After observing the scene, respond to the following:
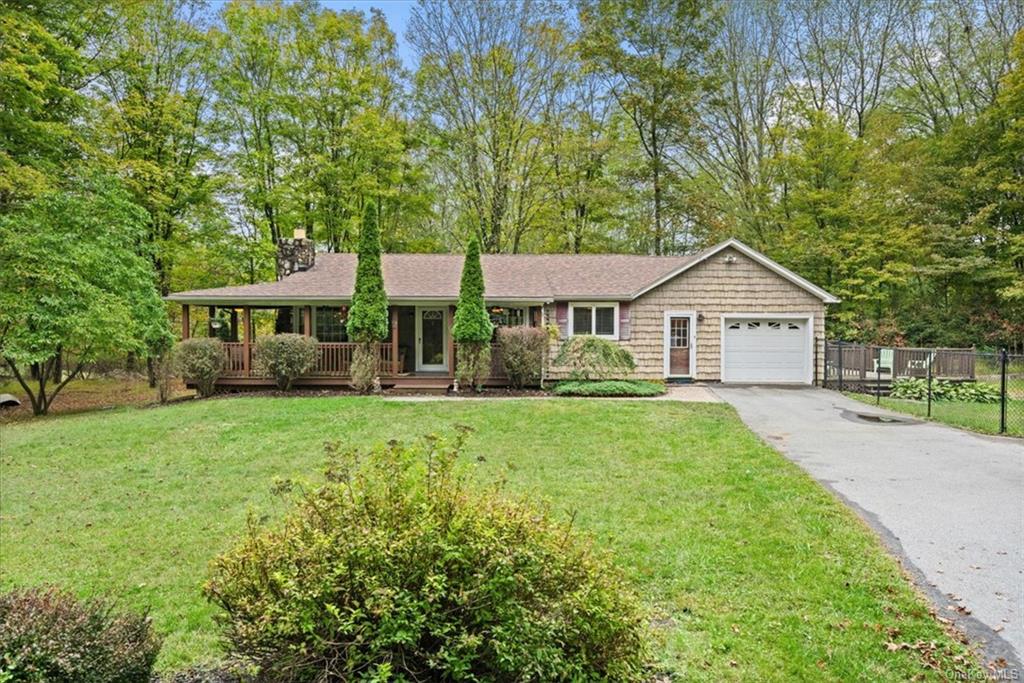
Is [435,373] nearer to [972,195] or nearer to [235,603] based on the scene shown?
[235,603]

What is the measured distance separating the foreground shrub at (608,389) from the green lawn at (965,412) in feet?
16.3

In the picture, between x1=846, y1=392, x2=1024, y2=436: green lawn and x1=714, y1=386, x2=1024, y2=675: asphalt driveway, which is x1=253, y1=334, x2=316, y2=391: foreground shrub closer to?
x1=714, y1=386, x2=1024, y2=675: asphalt driveway

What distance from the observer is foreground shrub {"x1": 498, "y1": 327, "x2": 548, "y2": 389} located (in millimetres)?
14016

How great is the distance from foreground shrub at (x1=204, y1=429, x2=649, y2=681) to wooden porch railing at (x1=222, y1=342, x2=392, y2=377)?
40.0ft

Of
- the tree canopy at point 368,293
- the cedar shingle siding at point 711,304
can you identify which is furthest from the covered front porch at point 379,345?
the cedar shingle siding at point 711,304

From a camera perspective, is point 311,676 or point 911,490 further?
point 911,490

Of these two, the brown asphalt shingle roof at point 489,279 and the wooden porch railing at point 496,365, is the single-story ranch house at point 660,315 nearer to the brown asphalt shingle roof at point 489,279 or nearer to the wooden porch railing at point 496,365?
the brown asphalt shingle roof at point 489,279

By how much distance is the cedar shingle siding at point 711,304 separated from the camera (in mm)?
15664

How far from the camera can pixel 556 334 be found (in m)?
15.1

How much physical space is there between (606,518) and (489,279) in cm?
1225

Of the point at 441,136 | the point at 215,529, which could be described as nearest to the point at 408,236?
the point at 441,136

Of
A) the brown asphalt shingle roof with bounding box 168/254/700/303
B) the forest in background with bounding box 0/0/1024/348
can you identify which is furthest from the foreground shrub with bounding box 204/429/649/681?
the forest in background with bounding box 0/0/1024/348

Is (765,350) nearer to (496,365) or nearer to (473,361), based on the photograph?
(496,365)

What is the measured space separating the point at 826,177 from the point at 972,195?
4.86 m
